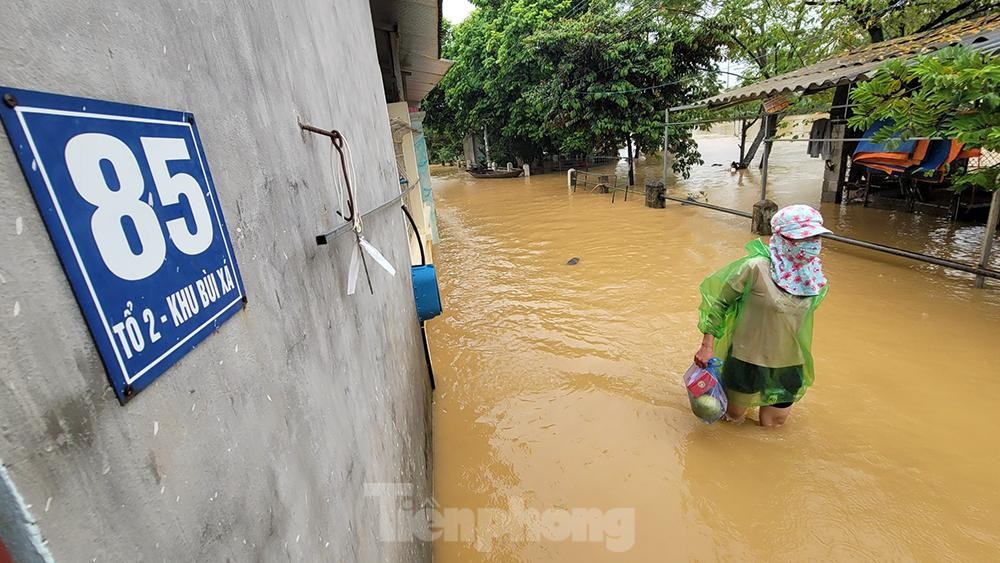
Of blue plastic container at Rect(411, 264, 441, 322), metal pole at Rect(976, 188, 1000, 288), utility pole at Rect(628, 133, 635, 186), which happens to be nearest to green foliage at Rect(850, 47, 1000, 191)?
metal pole at Rect(976, 188, 1000, 288)

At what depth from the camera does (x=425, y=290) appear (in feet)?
12.4

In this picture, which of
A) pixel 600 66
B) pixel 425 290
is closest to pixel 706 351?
pixel 425 290

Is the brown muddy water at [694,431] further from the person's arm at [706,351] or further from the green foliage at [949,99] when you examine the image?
the green foliage at [949,99]

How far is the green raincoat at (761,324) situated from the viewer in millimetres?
3041

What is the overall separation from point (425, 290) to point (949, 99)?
15.4 feet

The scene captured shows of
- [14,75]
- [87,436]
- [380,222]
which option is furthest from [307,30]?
[87,436]

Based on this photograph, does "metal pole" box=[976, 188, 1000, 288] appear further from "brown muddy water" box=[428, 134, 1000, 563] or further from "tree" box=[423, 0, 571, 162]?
"tree" box=[423, 0, 571, 162]

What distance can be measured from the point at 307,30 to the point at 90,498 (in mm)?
1842

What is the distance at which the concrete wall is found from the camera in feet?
1.70

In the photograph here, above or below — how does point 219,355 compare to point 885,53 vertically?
below

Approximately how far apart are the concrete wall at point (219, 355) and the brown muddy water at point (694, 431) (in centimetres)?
159

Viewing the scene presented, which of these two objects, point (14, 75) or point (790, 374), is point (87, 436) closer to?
point (14, 75)

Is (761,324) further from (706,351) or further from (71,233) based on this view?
(71,233)

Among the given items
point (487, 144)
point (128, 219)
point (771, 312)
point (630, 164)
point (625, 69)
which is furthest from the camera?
point (487, 144)
